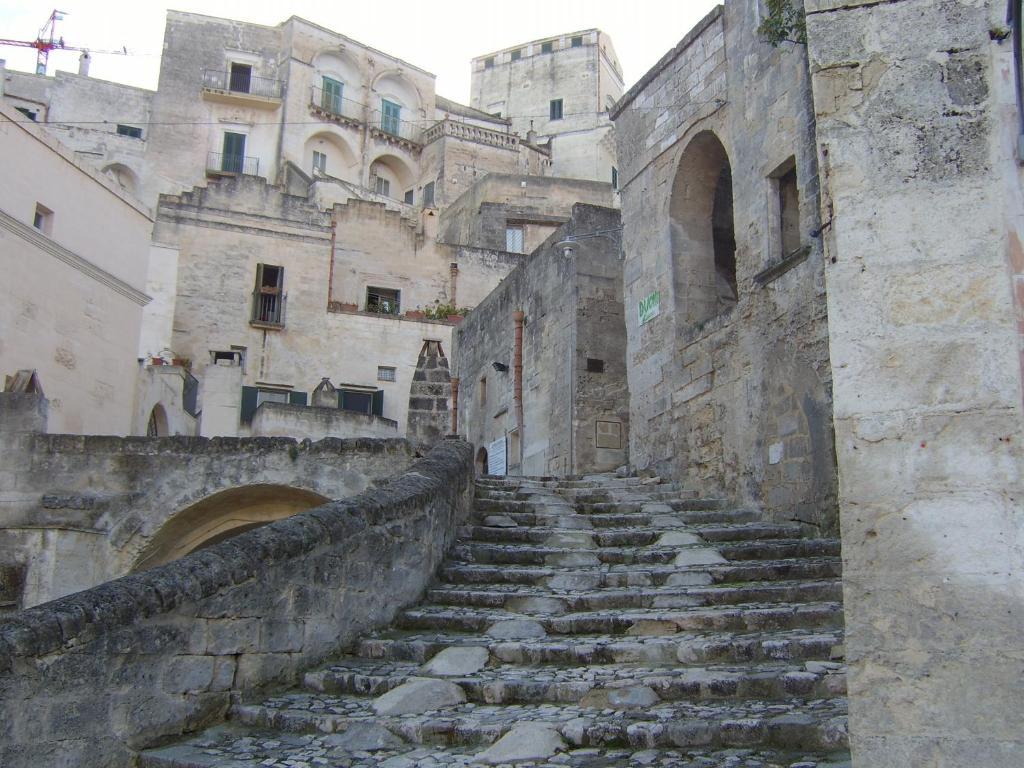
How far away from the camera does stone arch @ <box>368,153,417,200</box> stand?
137ft

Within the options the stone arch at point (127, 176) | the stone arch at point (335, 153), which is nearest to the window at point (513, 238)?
the stone arch at point (335, 153)

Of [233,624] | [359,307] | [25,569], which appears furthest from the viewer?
[359,307]

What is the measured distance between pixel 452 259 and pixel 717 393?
19.8 metres

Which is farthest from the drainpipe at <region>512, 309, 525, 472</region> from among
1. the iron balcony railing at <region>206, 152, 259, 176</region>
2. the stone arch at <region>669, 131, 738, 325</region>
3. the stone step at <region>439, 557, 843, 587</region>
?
the iron balcony railing at <region>206, 152, 259, 176</region>

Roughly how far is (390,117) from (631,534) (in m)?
36.0

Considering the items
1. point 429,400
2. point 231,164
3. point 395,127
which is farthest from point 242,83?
point 429,400

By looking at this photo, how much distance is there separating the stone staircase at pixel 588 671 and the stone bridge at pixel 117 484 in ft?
10.7

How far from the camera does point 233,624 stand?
520cm

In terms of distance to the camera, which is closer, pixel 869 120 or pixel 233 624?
pixel 869 120

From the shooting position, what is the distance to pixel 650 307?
12094 mm

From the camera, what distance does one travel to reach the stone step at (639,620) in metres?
5.80

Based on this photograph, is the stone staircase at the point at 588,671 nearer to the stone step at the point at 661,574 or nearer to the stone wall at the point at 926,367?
the stone step at the point at 661,574

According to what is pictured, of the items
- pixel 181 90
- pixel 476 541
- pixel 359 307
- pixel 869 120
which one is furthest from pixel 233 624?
pixel 181 90

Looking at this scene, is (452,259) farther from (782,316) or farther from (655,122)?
(782,316)
